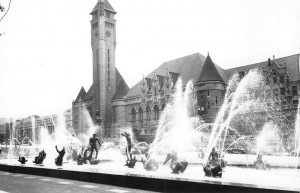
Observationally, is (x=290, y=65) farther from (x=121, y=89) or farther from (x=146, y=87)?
(x=121, y=89)

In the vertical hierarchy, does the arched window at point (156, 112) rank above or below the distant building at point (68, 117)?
below

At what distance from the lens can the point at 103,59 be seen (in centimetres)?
7344

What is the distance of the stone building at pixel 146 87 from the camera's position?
155 feet

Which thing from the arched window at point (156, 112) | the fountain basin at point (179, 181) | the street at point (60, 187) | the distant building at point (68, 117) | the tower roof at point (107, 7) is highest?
the tower roof at point (107, 7)

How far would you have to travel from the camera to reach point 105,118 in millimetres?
72125

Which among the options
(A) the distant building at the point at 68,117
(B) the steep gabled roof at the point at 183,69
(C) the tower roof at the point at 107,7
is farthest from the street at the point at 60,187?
(A) the distant building at the point at 68,117

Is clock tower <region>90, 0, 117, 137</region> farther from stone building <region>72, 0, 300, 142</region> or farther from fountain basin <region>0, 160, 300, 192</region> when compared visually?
fountain basin <region>0, 160, 300, 192</region>

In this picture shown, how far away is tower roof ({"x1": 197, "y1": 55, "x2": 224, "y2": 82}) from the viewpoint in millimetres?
51688

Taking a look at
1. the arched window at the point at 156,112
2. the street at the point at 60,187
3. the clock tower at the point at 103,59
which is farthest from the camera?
the clock tower at the point at 103,59

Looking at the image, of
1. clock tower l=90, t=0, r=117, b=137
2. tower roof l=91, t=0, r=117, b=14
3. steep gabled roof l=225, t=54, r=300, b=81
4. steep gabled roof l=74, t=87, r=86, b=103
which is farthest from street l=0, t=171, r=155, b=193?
steep gabled roof l=74, t=87, r=86, b=103

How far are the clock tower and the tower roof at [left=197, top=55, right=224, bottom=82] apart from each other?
26154 mm

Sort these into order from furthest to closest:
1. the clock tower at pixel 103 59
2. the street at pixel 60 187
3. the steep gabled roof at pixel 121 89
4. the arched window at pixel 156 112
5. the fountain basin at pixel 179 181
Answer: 1. the clock tower at pixel 103 59
2. the steep gabled roof at pixel 121 89
3. the arched window at pixel 156 112
4. the street at pixel 60 187
5. the fountain basin at pixel 179 181

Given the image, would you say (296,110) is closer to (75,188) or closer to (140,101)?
(140,101)

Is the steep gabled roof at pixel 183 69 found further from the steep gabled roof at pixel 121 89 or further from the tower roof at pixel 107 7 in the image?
the tower roof at pixel 107 7
